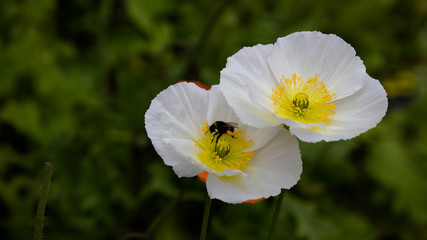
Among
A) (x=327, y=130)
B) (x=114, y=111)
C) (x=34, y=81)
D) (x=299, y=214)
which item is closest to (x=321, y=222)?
(x=299, y=214)

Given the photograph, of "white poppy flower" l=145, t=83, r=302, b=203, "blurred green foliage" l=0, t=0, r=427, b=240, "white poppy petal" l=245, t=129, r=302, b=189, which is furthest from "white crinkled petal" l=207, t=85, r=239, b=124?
"blurred green foliage" l=0, t=0, r=427, b=240

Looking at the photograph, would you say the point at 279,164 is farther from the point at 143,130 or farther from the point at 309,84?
the point at 143,130

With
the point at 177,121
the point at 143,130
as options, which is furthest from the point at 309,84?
the point at 143,130

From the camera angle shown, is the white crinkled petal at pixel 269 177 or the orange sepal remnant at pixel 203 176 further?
the orange sepal remnant at pixel 203 176

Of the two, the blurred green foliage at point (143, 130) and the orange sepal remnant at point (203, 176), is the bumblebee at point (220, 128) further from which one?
the blurred green foliage at point (143, 130)

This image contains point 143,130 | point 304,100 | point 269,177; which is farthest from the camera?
point 143,130

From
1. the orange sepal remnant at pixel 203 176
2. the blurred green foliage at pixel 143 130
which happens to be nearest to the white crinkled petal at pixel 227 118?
the orange sepal remnant at pixel 203 176

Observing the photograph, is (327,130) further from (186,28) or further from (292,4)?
(292,4)
